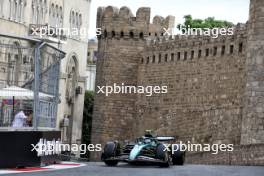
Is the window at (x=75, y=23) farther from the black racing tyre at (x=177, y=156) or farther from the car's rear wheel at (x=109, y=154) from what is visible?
the car's rear wheel at (x=109, y=154)

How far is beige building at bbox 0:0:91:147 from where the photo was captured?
53747 millimetres

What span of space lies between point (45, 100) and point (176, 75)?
23.8 m

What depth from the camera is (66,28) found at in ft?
198

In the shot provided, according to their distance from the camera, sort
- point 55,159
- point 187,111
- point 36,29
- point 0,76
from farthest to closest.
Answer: point 36,29, point 187,111, point 55,159, point 0,76

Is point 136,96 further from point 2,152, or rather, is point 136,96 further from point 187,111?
point 2,152

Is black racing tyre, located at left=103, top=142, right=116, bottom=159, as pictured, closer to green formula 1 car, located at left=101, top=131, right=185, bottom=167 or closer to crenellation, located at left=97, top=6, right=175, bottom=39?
green formula 1 car, located at left=101, top=131, right=185, bottom=167

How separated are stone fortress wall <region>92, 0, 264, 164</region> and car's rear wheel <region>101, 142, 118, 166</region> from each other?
752 cm

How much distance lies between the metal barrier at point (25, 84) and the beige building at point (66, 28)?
103 feet

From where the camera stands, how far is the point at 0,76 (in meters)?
19.0

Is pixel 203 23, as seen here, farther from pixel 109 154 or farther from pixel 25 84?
pixel 25 84

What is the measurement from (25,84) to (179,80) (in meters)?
24.2

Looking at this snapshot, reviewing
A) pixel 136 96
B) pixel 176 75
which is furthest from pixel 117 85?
pixel 176 75

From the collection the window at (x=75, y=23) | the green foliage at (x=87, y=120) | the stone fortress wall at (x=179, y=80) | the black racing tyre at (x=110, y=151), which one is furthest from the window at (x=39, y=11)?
the black racing tyre at (x=110, y=151)

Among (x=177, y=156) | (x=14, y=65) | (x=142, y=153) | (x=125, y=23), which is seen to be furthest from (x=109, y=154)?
(x=125, y=23)
